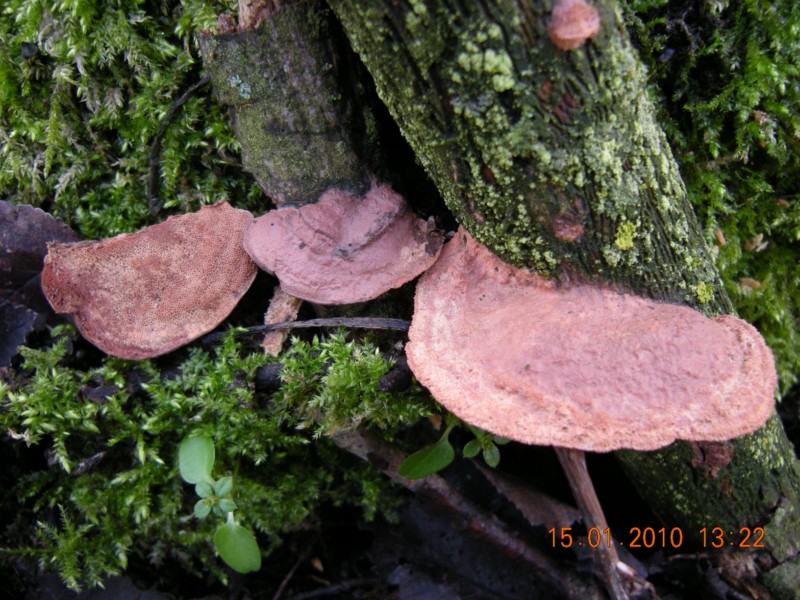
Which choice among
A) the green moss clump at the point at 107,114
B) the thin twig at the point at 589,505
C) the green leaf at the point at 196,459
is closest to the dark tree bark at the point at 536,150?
the thin twig at the point at 589,505

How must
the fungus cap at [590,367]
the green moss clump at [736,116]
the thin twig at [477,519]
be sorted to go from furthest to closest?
the thin twig at [477,519] < the green moss clump at [736,116] < the fungus cap at [590,367]

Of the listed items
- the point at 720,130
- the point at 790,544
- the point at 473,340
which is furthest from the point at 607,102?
the point at 790,544

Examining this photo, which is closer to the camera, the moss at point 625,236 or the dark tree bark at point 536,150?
the dark tree bark at point 536,150

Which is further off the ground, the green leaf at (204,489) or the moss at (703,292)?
the moss at (703,292)

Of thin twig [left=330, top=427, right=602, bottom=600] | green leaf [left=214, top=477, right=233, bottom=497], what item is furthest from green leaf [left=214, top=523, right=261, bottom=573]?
thin twig [left=330, top=427, right=602, bottom=600]

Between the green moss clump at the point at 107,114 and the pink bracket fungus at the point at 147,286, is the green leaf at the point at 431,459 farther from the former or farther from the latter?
the green moss clump at the point at 107,114

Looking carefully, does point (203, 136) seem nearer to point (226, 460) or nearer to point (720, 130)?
point (226, 460)

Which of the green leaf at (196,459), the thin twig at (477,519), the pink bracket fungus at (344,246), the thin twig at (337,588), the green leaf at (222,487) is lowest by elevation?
the thin twig at (337,588)
